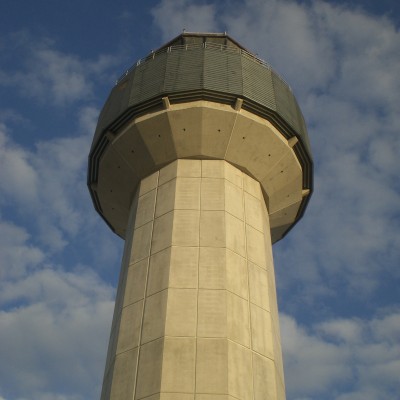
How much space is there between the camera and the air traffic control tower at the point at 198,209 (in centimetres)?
1758

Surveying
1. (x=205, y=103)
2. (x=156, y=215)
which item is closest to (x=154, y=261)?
(x=156, y=215)

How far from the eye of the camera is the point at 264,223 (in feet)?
76.3

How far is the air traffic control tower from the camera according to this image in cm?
1758

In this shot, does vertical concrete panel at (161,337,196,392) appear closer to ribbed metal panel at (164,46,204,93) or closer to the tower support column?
the tower support column

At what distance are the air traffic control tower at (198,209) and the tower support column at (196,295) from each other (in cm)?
4

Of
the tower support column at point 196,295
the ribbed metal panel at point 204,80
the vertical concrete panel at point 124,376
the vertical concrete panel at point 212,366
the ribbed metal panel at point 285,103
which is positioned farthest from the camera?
the ribbed metal panel at point 285,103

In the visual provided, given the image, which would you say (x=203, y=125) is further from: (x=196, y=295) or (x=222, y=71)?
(x=196, y=295)

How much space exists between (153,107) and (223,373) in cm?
1143

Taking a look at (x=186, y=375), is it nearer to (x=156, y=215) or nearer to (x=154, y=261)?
(x=154, y=261)

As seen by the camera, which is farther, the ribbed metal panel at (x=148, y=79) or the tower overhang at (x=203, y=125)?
the ribbed metal panel at (x=148, y=79)

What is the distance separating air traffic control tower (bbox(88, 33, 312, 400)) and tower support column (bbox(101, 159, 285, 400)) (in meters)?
0.04

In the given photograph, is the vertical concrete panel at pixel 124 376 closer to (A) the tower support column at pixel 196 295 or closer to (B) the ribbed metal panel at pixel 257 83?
(A) the tower support column at pixel 196 295

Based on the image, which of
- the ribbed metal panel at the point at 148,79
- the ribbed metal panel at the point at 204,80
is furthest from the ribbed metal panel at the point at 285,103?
the ribbed metal panel at the point at 148,79

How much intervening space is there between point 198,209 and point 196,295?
3804 mm
